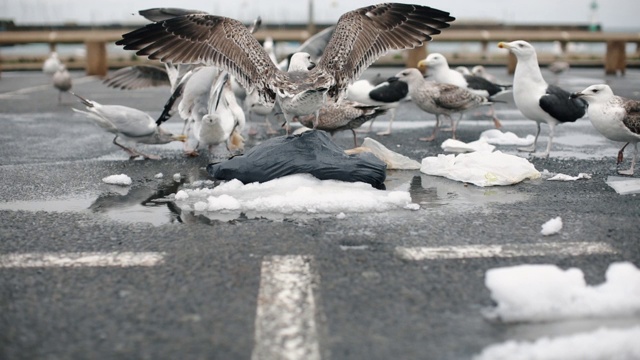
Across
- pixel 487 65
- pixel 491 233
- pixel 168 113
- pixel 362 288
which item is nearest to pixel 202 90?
pixel 168 113

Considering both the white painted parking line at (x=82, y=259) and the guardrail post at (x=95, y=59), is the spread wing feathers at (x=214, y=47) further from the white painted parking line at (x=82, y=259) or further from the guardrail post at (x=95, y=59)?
the guardrail post at (x=95, y=59)

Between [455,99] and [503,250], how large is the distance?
5.04 meters

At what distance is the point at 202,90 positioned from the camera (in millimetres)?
7527

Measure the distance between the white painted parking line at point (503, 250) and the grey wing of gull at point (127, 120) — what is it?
4021mm

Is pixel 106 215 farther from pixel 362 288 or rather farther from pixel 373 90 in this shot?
pixel 373 90

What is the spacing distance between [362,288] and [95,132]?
21.8ft

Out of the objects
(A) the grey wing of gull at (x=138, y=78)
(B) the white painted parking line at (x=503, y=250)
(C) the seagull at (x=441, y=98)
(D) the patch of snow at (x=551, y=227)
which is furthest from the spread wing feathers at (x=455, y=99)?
(B) the white painted parking line at (x=503, y=250)

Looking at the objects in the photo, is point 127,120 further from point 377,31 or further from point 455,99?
point 455,99

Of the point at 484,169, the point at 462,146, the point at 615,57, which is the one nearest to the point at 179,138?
the point at 462,146

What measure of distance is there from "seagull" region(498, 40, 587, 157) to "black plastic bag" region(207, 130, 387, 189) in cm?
239

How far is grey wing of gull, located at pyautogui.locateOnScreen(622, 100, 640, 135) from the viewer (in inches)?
220

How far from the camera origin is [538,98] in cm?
696

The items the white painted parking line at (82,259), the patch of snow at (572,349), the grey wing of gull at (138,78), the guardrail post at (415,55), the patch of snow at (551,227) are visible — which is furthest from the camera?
the guardrail post at (415,55)

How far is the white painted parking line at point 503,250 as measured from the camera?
11.6ft
